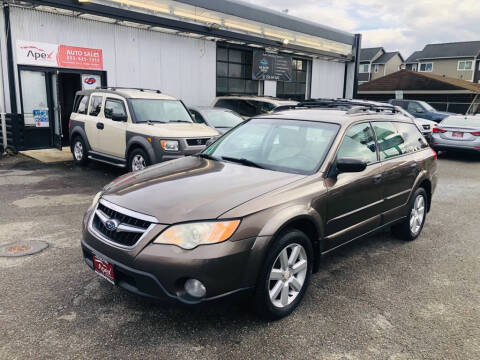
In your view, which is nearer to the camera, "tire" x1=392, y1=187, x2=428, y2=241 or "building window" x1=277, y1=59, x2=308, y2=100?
"tire" x1=392, y1=187, x2=428, y2=241

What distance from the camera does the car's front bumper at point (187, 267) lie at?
8.96ft

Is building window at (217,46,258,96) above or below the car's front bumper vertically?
above

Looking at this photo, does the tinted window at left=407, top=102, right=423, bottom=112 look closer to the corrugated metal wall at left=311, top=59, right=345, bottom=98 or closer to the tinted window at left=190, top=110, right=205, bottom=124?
the corrugated metal wall at left=311, top=59, right=345, bottom=98

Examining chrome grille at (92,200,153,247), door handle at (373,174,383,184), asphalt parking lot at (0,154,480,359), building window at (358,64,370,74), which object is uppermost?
building window at (358,64,370,74)

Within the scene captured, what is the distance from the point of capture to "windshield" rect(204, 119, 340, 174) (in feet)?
12.5

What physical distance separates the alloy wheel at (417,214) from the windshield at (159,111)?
5.28m

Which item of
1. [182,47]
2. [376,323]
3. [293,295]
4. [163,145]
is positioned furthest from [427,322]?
[182,47]

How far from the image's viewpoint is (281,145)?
4086 mm

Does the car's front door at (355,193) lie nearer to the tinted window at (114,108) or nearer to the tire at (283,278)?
the tire at (283,278)

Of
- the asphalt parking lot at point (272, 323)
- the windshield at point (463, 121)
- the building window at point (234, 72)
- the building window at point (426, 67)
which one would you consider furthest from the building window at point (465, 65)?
the asphalt parking lot at point (272, 323)

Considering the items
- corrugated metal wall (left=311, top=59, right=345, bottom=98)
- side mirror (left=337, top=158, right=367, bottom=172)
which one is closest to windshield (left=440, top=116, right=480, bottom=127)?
corrugated metal wall (left=311, top=59, right=345, bottom=98)

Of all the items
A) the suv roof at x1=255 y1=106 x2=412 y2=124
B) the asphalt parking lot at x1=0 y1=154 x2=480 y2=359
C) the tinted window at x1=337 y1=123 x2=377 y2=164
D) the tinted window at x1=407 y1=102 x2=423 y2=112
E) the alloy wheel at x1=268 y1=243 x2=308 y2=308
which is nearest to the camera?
the asphalt parking lot at x1=0 y1=154 x2=480 y2=359

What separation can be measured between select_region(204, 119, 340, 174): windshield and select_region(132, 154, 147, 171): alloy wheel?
373 centimetres

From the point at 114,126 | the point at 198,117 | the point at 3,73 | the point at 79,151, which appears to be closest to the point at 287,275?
the point at 114,126
